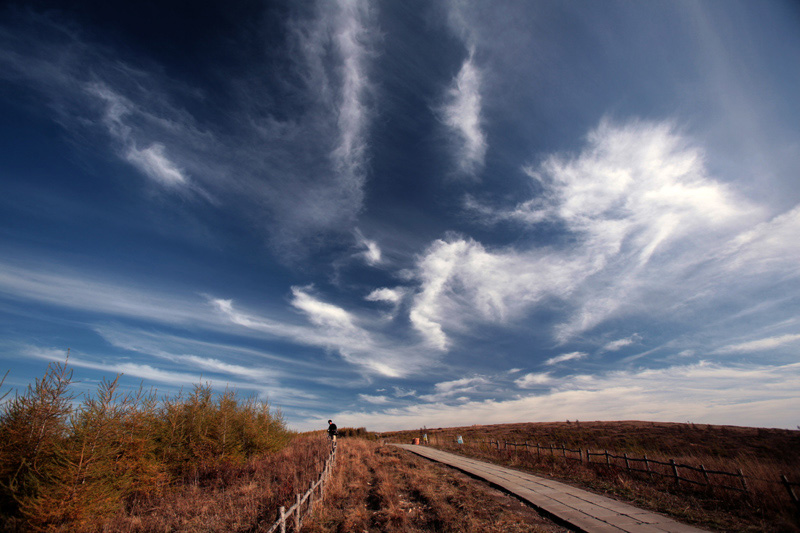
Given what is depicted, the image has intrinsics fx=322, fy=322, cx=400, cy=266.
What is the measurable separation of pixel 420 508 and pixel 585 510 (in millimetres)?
5128

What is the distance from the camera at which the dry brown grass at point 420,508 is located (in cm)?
901

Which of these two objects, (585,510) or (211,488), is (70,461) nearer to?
(211,488)

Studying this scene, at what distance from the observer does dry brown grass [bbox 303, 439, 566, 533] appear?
9.01 metres

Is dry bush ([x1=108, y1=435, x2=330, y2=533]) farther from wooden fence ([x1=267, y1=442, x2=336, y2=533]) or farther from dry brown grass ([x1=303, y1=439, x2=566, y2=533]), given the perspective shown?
dry brown grass ([x1=303, y1=439, x2=566, y2=533])

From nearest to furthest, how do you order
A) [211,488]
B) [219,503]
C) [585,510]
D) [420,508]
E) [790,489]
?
[790,489], [585,510], [420,508], [219,503], [211,488]

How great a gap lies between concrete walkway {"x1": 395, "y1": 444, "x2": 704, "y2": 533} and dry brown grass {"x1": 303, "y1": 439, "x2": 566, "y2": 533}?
22.5 inches

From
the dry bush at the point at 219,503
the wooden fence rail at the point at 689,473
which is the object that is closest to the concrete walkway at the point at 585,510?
the wooden fence rail at the point at 689,473

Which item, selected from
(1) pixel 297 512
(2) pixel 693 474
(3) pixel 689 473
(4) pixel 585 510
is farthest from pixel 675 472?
(1) pixel 297 512

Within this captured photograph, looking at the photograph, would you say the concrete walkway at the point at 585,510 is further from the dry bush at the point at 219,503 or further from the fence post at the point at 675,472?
the dry bush at the point at 219,503

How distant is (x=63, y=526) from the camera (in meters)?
8.74

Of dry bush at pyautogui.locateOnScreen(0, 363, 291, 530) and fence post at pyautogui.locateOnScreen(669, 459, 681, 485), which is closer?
dry bush at pyautogui.locateOnScreen(0, 363, 291, 530)

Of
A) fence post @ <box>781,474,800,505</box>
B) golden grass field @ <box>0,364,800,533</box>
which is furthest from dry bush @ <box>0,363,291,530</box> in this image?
fence post @ <box>781,474,800,505</box>

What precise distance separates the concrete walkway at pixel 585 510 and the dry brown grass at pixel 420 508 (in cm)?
57

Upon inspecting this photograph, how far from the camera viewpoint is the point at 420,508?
10.9 meters
